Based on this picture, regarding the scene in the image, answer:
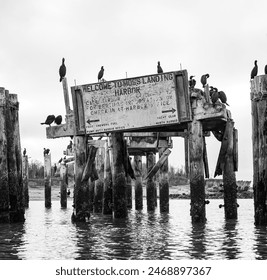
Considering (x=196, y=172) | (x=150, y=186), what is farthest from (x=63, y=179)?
(x=196, y=172)

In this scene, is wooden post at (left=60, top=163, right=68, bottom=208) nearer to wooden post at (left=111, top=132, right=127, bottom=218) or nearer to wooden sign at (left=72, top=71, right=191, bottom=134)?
wooden post at (left=111, top=132, right=127, bottom=218)

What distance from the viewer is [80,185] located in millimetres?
24625

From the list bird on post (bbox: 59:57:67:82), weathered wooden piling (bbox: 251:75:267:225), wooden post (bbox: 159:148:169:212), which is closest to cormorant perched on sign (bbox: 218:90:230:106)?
weathered wooden piling (bbox: 251:75:267:225)

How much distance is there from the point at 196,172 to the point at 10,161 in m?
6.11

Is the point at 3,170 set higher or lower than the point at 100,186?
higher

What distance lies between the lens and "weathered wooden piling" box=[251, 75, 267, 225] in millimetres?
19406

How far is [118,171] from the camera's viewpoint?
26.4 meters

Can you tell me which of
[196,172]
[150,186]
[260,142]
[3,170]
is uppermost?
[260,142]

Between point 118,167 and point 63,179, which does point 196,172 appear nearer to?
point 118,167

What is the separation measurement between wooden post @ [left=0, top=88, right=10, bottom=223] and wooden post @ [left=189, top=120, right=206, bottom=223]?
235 inches

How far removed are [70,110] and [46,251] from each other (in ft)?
32.7

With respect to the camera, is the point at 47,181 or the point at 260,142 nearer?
the point at 260,142
